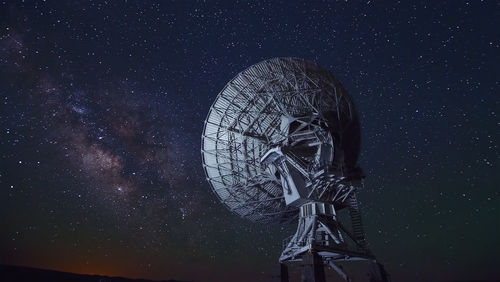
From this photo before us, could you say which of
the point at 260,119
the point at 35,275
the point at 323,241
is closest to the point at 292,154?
the point at 260,119

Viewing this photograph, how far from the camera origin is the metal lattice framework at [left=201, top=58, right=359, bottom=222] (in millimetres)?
18641

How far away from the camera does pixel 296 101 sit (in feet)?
61.3

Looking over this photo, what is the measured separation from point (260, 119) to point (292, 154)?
2.79 m

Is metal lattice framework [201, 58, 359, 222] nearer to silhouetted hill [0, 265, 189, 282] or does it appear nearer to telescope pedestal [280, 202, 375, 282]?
telescope pedestal [280, 202, 375, 282]

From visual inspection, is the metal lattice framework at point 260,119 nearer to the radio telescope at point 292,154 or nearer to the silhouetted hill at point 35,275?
the radio telescope at point 292,154

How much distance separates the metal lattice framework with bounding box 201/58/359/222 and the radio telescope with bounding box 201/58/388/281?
0.18 ft

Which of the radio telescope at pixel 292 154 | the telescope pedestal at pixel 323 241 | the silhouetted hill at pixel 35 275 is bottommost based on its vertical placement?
the silhouetted hill at pixel 35 275

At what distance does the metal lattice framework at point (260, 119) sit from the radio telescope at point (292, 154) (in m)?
0.05

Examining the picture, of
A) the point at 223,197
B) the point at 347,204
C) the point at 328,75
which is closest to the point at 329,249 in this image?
the point at 347,204

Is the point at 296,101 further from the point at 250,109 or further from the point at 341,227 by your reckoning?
the point at 341,227

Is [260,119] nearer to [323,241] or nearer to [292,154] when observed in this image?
[292,154]

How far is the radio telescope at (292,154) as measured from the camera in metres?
16.9

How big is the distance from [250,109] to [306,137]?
3.49 meters

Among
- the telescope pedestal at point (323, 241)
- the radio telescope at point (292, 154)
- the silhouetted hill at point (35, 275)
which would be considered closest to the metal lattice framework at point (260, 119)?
the radio telescope at point (292, 154)
